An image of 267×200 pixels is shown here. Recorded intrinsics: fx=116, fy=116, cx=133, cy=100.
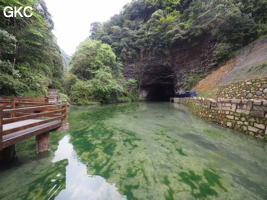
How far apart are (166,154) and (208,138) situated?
1954 millimetres

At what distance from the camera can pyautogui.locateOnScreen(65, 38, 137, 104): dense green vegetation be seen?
15391 millimetres

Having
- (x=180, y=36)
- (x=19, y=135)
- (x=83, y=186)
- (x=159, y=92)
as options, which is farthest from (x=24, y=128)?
→ (x=159, y=92)

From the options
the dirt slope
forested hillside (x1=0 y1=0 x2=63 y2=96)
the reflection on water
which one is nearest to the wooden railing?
the reflection on water

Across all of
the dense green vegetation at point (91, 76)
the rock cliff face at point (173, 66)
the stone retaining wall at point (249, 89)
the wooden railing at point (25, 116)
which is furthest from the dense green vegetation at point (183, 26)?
the wooden railing at point (25, 116)

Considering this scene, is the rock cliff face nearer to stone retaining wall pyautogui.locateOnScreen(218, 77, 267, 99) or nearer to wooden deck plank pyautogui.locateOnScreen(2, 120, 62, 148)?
stone retaining wall pyautogui.locateOnScreen(218, 77, 267, 99)

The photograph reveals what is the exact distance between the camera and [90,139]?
3.96 m

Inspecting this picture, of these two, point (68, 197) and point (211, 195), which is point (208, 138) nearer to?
point (211, 195)

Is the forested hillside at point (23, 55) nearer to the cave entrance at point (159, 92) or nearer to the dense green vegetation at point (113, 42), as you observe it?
the dense green vegetation at point (113, 42)

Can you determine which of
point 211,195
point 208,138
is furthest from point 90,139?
point 208,138

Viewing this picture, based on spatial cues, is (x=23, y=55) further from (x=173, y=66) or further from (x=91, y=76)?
(x=173, y=66)

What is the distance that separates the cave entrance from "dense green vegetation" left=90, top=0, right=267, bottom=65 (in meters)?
→ 9.03

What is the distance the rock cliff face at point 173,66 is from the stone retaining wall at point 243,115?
14.6 metres

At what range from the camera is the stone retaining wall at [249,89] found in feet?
15.4

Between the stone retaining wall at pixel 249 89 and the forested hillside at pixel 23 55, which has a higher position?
the forested hillside at pixel 23 55
